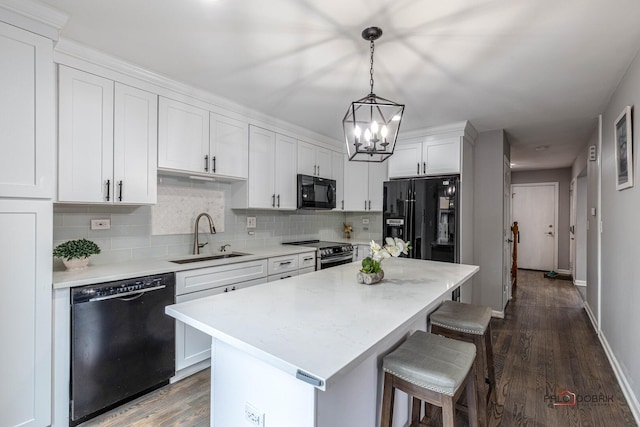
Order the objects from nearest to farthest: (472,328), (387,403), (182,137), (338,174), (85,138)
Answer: (387,403)
(472,328)
(85,138)
(182,137)
(338,174)

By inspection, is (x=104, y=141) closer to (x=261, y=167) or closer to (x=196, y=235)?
(x=196, y=235)

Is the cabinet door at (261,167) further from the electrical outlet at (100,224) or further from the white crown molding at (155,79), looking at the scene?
the electrical outlet at (100,224)

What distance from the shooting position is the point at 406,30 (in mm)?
1753

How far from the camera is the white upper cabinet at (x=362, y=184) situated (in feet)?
14.8

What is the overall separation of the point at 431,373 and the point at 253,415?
746 millimetres

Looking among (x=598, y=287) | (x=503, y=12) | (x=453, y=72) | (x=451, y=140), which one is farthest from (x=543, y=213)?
(x=503, y=12)

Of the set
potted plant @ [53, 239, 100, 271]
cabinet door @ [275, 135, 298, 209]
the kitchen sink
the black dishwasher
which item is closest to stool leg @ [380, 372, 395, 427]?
the black dishwasher

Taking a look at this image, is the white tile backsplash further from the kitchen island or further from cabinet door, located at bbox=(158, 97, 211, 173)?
the kitchen island

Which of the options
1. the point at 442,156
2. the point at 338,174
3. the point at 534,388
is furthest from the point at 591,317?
the point at 338,174

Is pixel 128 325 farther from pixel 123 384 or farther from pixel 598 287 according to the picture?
pixel 598 287

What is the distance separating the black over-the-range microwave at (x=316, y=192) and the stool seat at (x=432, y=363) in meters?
2.40

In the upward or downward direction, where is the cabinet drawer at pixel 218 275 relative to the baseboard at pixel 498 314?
upward

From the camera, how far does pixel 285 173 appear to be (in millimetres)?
3598

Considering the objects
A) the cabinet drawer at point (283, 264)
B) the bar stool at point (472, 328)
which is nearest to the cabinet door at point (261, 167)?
the cabinet drawer at point (283, 264)
